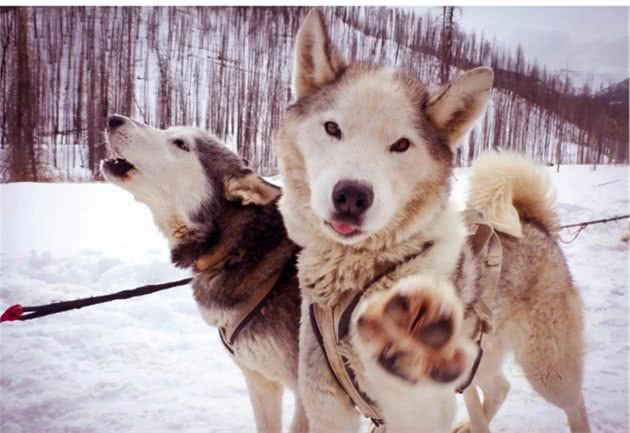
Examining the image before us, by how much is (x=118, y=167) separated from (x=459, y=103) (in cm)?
97

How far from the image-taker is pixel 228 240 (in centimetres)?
147

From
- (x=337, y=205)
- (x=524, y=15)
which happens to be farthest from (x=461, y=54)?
(x=337, y=205)

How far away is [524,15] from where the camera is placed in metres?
1.82

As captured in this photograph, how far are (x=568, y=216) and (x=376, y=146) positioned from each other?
2.75 metres

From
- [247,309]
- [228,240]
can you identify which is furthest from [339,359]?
[228,240]

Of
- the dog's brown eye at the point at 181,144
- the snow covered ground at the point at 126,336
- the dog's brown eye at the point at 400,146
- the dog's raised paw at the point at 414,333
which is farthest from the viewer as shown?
the snow covered ground at the point at 126,336

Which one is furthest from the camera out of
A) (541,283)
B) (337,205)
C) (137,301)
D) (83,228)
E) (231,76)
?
(83,228)

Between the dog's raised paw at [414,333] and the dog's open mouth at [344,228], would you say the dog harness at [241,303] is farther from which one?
the dog's raised paw at [414,333]

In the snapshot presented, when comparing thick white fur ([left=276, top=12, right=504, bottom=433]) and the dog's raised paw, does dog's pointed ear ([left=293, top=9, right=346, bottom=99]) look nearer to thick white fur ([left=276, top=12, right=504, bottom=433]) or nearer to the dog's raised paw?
thick white fur ([left=276, top=12, right=504, bottom=433])

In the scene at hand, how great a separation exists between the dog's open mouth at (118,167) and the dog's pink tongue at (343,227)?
76cm

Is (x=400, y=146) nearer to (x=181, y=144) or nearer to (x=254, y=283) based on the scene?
(x=254, y=283)

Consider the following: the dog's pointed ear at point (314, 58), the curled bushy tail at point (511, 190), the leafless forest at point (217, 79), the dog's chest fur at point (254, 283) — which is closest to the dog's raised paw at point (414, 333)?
the dog's pointed ear at point (314, 58)

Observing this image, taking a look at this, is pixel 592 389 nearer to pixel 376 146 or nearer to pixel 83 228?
pixel 376 146

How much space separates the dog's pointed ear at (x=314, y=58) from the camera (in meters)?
1.06
